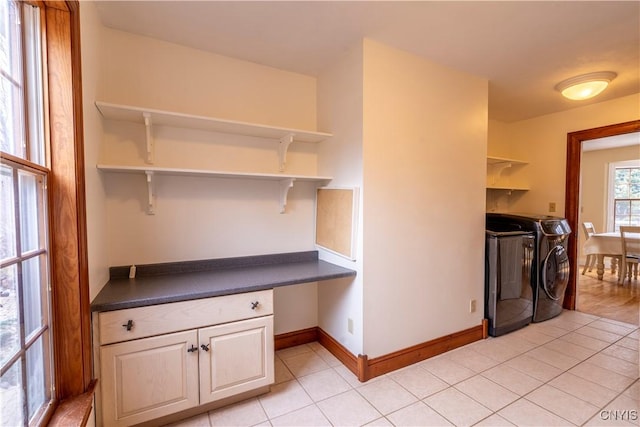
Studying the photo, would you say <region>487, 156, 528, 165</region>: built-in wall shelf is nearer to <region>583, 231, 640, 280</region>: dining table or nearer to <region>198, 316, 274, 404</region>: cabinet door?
<region>583, 231, 640, 280</region>: dining table

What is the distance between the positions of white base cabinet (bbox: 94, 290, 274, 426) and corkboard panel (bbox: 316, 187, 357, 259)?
2.17 ft

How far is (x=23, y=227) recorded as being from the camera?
38.3 inches

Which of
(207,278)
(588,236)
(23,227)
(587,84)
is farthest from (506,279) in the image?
(588,236)

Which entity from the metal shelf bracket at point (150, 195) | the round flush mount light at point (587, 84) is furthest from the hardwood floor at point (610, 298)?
the metal shelf bracket at point (150, 195)

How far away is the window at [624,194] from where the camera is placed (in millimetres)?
5168

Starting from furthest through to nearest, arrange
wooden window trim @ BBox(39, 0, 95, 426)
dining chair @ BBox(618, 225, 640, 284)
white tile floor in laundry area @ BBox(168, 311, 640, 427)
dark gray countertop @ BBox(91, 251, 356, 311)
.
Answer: dining chair @ BBox(618, 225, 640, 284), white tile floor in laundry area @ BBox(168, 311, 640, 427), dark gray countertop @ BBox(91, 251, 356, 311), wooden window trim @ BBox(39, 0, 95, 426)

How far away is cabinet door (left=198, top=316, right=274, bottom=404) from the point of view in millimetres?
1624

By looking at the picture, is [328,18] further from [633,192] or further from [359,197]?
[633,192]

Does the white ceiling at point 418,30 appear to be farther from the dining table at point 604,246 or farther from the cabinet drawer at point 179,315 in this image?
the dining table at point 604,246

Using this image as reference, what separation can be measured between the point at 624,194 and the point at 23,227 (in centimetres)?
791

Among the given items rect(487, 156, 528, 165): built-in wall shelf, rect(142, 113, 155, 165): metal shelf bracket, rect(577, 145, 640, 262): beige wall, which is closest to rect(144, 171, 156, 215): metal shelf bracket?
rect(142, 113, 155, 165): metal shelf bracket

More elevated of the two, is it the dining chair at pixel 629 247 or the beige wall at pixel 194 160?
the beige wall at pixel 194 160

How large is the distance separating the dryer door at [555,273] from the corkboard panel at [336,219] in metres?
2.22

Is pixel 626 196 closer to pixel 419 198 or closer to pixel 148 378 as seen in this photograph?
pixel 419 198
